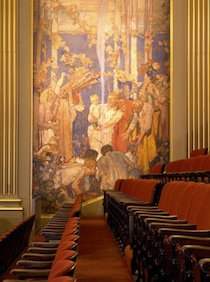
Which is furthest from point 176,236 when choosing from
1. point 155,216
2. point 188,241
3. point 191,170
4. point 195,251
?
point 191,170

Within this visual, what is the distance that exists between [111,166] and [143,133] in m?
0.62

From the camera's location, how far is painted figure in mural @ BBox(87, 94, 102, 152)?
765 cm

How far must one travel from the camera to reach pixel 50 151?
7598 millimetres

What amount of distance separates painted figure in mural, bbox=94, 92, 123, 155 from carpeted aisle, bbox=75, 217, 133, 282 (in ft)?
7.14

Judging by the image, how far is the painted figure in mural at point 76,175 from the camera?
24.8 ft

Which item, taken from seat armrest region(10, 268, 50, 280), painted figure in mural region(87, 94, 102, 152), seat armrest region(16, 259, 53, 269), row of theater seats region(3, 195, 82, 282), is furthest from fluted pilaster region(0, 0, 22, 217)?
seat armrest region(10, 268, 50, 280)

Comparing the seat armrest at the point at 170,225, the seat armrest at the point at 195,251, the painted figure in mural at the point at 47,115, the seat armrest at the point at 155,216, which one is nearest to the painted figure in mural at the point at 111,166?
the painted figure in mural at the point at 47,115

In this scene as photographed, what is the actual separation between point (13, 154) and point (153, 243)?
17.2 feet

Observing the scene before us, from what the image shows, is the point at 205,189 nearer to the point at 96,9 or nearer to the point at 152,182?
the point at 152,182

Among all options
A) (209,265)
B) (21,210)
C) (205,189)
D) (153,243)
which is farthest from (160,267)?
(21,210)

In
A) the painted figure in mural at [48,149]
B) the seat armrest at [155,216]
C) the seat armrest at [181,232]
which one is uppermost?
the painted figure in mural at [48,149]

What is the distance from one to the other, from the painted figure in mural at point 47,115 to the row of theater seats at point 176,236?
4472mm

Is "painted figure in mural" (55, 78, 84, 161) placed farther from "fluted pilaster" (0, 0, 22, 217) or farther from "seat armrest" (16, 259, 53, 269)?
"seat armrest" (16, 259, 53, 269)

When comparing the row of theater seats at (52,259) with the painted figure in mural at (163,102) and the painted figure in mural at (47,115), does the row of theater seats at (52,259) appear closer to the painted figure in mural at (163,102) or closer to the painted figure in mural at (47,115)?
the painted figure in mural at (47,115)
